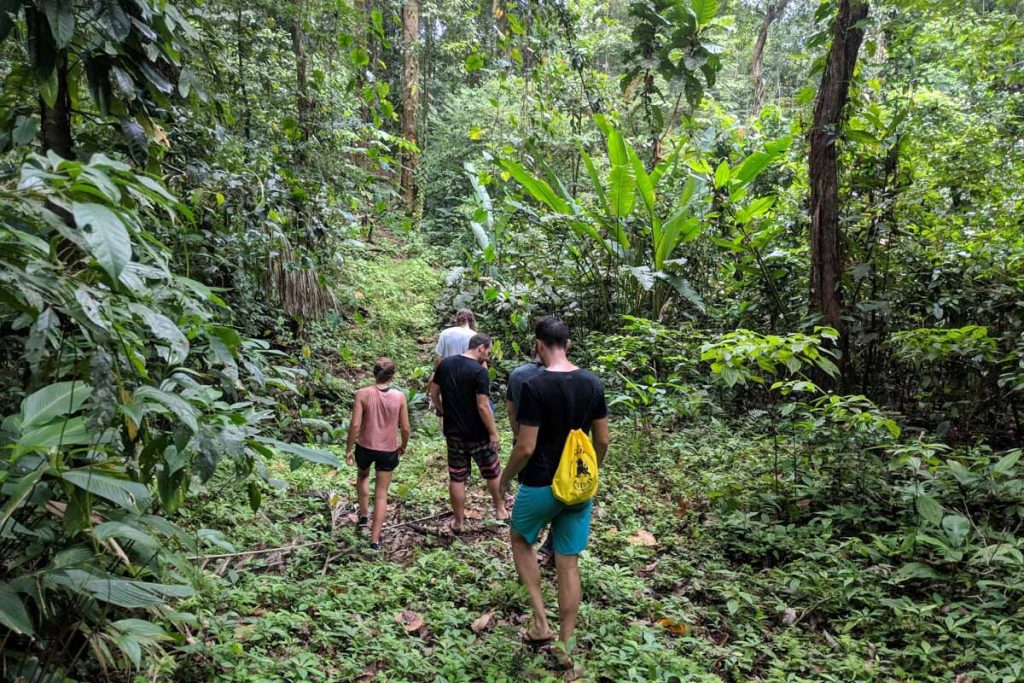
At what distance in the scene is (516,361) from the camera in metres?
8.55

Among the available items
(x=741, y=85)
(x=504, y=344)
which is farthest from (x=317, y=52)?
(x=741, y=85)

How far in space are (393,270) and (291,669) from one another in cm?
1002

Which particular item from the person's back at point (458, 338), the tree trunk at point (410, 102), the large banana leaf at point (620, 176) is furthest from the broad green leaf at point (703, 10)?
the tree trunk at point (410, 102)

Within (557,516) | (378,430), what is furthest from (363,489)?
(557,516)

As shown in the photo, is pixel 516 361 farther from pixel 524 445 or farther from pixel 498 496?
pixel 524 445

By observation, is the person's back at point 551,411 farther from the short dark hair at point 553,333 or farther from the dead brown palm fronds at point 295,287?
the dead brown palm fronds at point 295,287

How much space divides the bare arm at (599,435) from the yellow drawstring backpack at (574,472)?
22 centimetres

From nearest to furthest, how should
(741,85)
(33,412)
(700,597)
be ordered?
(33,412)
(700,597)
(741,85)

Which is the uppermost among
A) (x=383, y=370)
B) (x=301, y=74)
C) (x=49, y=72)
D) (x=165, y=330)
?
(x=301, y=74)

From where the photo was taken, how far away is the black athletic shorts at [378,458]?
461cm

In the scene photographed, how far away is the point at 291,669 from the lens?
296cm

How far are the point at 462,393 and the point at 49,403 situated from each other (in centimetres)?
281

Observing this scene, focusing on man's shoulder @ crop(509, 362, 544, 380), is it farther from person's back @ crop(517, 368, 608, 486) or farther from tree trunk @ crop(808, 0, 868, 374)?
tree trunk @ crop(808, 0, 868, 374)

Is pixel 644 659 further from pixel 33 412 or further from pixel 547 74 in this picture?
pixel 547 74
